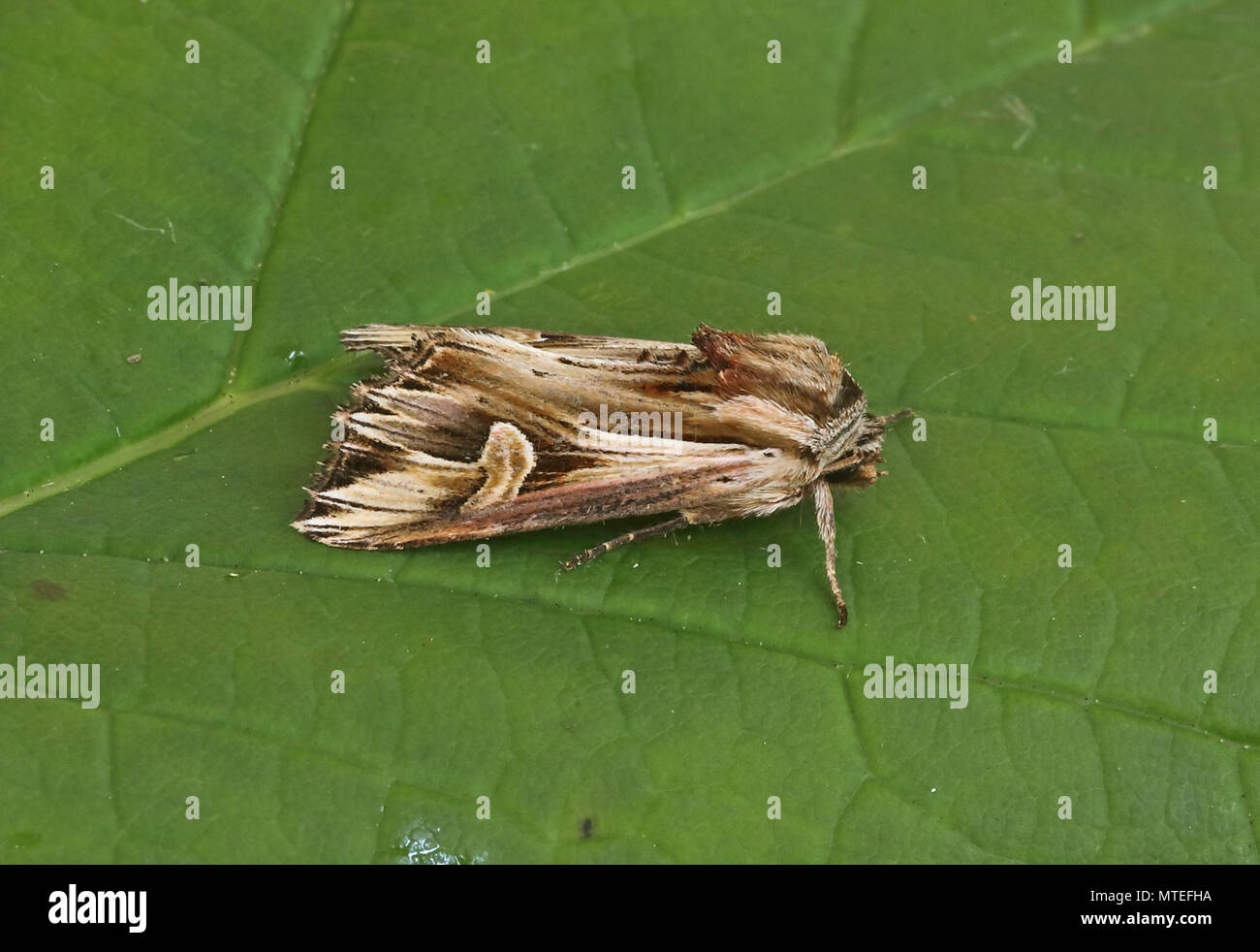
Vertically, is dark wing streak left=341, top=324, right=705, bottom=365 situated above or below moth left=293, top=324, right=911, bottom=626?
above

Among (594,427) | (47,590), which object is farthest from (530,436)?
(47,590)

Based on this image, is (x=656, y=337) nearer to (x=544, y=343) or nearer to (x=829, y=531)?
(x=544, y=343)

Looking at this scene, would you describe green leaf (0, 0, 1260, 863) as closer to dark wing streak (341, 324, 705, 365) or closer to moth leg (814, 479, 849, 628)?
moth leg (814, 479, 849, 628)

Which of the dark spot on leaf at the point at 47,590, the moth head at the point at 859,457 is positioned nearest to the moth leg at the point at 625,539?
the moth head at the point at 859,457

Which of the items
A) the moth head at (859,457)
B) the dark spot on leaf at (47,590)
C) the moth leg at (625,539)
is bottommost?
the dark spot on leaf at (47,590)

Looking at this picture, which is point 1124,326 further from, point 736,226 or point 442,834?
point 442,834

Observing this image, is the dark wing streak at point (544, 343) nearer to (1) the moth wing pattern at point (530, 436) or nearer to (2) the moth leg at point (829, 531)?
(1) the moth wing pattern at point (530, 436)

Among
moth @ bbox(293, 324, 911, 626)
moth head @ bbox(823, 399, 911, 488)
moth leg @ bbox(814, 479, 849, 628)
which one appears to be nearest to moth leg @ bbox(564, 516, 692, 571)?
moth @ bbox(293, 324, 911, 626)

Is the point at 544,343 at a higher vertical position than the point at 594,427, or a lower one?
higher
